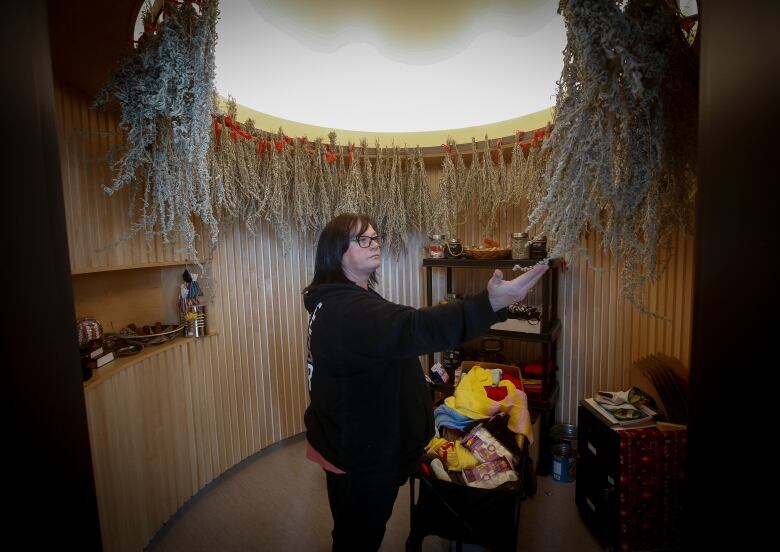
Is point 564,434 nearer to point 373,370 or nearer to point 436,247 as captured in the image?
point 436,247

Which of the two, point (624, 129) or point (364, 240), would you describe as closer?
point (624, 129)

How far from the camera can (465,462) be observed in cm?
166

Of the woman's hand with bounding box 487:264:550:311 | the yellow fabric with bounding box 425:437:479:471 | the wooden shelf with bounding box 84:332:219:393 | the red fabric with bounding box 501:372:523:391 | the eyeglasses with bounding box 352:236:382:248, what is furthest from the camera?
the red fabric with bounding box 501:372:523:391

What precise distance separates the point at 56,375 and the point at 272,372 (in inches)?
95.4

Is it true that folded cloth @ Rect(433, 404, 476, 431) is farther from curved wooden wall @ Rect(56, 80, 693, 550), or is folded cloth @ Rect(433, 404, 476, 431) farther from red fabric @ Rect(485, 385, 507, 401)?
curved wooden wall @ Rect(56, 80, 693, 550)

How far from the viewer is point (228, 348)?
251cm

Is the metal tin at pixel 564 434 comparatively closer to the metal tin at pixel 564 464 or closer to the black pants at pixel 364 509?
the metal tin at pixel 564 464

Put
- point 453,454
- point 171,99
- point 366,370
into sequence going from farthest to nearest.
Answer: point 453,454
point 366,370
point 171,99

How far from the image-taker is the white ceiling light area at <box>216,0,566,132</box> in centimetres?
230

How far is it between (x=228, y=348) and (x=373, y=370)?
5.51 ft

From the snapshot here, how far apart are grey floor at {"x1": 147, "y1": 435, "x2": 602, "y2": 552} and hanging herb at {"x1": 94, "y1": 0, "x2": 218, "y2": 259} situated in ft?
6.22

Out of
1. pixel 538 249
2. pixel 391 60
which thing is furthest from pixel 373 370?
pixel 391 60

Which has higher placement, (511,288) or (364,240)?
(364,240)

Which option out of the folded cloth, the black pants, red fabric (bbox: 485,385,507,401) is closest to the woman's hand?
the black pants
